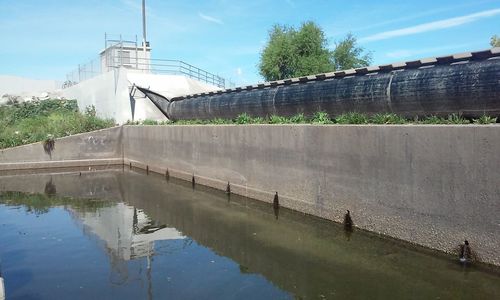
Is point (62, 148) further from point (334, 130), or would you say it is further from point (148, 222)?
point (334, 130)

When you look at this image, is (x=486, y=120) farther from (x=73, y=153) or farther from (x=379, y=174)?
(x=73, y=153)

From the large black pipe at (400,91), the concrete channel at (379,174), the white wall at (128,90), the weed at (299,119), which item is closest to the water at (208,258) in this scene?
the concrete channel at (379,174)

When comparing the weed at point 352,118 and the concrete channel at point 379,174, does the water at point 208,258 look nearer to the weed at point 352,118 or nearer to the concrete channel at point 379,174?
the concrete channel at point 379,174

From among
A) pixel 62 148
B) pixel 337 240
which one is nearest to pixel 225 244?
pixel 337 240

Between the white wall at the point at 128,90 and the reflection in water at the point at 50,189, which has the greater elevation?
the white wall at the point at 128,90

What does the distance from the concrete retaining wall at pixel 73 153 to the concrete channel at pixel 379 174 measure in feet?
27.7

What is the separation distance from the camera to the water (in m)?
6.07

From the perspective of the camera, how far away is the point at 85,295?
19.7 ft

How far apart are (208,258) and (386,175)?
10.8 ft

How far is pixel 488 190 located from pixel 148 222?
6988 millimetres

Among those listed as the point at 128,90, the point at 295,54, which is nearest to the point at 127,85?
the point at 128,90

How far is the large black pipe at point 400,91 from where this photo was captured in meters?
7.07

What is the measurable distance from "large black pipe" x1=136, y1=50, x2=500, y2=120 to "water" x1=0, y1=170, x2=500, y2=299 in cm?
240

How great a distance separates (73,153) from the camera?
20797 millimetres
